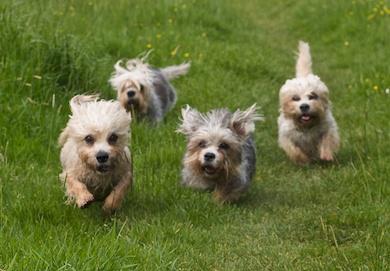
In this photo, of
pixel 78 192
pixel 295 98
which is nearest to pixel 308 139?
pixel 295 98

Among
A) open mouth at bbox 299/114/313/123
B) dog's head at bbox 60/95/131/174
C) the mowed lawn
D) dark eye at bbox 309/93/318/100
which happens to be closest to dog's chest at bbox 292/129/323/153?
open mouth at bbox 299/114/313/123

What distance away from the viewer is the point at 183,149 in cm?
761

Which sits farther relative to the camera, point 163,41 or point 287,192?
point 163,41

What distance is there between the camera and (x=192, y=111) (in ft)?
23.5

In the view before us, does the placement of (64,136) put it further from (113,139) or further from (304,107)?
(304,107)

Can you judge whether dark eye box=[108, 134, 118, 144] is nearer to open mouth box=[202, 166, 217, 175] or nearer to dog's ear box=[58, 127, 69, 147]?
dog's ear box=[58, 127, 69, 147]

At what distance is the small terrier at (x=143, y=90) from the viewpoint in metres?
9.23

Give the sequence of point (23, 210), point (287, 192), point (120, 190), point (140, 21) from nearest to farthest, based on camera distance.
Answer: point (23, 210) < point (120, 190) < point (287, 192) < point (140, 21)

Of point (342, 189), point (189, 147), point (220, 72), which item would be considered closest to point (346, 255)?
point (342, 189)

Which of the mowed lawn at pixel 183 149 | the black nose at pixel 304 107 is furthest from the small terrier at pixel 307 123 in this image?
the mowed lawn at pixel 183 149

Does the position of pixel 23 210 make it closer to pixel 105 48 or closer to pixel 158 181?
pixel 158 181

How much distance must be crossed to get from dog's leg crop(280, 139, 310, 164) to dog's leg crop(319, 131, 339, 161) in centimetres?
21

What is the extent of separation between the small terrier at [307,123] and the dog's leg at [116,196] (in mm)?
2770

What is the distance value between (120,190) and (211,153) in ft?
3.41
